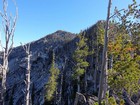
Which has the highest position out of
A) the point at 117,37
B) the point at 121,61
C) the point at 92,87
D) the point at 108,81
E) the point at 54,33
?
the point at 54,33

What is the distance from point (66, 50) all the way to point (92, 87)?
99.5ft

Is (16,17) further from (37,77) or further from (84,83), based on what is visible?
(37,77)

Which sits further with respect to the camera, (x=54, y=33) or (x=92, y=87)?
(x=54, y=33)

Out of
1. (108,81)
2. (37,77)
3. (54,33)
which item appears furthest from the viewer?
(54,33)

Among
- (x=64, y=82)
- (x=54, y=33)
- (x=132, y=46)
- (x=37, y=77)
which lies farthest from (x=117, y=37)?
(x=54, y=33)

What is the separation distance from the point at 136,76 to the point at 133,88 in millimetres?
727

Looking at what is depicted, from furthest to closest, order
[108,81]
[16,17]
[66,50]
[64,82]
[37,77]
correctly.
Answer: [66,50], [37,77], [64,82], [108,81], [16,17]

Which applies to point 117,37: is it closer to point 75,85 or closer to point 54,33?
point 75,85

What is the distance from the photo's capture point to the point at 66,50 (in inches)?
3519

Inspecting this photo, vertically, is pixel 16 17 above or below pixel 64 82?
above

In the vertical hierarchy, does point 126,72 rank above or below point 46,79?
above

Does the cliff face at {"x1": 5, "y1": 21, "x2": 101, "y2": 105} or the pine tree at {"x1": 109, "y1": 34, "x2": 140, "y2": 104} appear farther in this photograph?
the cliff face at {"x1": 5, "y1": 21, "x2": 101, "y2": 105}

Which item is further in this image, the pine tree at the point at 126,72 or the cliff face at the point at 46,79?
the cliff face at the point at 46,79

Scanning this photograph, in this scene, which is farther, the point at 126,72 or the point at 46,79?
the point at 46,79
